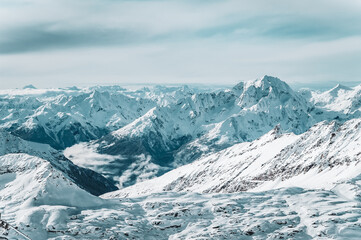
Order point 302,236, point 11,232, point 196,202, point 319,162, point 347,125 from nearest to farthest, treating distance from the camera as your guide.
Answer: point 11,232 < point 302,236 < point 196,202 < point 319,162 < point 347,125

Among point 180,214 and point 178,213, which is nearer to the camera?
point 180,214

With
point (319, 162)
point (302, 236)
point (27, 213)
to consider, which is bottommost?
point (319, 162)

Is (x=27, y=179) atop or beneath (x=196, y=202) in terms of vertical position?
atop

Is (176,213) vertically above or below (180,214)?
above


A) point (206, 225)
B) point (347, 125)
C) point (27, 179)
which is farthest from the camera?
point (347, 125)

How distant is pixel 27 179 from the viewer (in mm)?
86625

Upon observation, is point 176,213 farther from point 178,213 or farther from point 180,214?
point 180,214

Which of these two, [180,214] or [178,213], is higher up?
[178,213]

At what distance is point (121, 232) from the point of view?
64250mm

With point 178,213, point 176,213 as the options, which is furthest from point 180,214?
point 176,213

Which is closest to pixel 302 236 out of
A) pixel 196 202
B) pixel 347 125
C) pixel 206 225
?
pixel 206 225

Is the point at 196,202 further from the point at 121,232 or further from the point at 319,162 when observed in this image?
the point at 319,162

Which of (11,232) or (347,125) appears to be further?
(347,125)

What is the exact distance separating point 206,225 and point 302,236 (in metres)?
16.0
